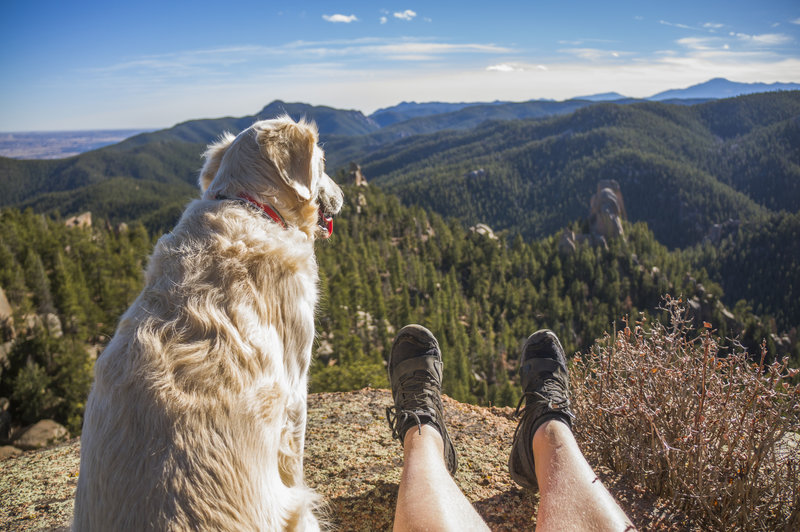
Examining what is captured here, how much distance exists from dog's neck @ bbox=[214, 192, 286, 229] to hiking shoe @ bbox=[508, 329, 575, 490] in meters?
2.43

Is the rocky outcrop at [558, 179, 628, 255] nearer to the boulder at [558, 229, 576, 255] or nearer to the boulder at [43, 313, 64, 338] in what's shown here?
the boulder at [558, 229, 576, 255]

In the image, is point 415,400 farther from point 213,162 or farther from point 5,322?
point 5,322

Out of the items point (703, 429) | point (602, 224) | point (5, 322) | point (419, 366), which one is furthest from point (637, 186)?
point (703, 429)

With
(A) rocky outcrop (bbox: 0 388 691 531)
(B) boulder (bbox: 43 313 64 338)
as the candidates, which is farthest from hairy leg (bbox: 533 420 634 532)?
(B) boulder (bbox: 43 313 64 338)

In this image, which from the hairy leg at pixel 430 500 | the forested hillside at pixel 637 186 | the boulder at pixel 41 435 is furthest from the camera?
the forested hillside at pixel 637 186

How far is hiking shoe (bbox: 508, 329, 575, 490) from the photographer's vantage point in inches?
133

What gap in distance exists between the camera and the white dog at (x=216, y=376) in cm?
163

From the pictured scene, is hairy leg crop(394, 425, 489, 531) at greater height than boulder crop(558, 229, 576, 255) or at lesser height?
greater

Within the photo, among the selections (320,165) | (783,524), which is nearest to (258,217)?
(320,165)

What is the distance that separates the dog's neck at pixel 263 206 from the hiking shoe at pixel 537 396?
2.43 metres

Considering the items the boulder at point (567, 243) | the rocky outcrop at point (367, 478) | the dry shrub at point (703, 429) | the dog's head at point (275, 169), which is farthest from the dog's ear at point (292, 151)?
the boulder at point (567, 243)

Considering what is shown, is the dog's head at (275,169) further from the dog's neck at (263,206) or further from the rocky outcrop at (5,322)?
the rocky outcrop at (5,322)

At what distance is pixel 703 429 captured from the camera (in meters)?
2.97

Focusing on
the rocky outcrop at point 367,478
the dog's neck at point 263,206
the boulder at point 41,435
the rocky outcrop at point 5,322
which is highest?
the dog's neck at point 263,206
